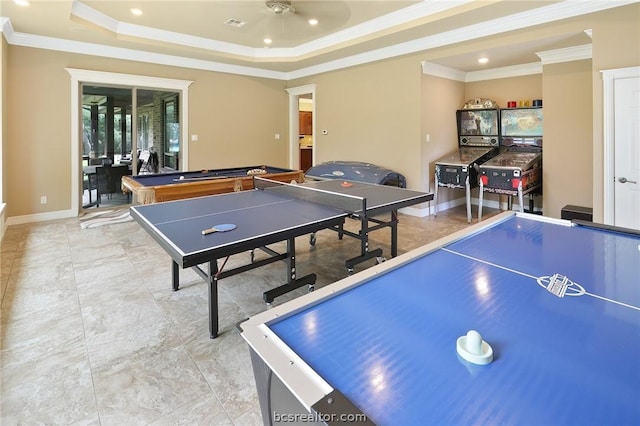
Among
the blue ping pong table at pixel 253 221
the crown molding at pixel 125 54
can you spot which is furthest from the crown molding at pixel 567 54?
the crown molding at pixel 125 54

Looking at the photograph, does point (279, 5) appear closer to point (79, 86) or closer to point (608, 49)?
point (608, 49)

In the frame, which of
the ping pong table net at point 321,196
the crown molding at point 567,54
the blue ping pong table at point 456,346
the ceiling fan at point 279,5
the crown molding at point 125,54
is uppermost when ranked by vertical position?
the crown molding at point 125,54

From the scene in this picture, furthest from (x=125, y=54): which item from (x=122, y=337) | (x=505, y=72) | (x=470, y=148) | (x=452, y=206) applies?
(x=505, y=72)

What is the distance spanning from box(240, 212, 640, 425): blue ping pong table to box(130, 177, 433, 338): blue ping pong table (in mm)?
907

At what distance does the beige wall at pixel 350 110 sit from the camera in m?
4.18

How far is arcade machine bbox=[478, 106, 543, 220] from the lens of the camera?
4957 millimetres

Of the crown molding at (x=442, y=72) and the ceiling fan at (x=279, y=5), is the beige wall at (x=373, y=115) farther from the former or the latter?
the ceiling fan at (x=279, y=5)

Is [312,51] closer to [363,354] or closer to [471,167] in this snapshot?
[471,167]

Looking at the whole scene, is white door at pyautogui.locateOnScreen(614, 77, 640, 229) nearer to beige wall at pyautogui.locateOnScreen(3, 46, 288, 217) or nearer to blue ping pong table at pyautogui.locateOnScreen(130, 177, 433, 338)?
blue ping pong table at pyautogui.locateOnScreen(130, 177, 433, 338)

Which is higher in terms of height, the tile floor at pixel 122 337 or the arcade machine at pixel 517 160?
the arcade machine at pixel 517 160

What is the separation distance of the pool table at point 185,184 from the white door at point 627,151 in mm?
3740

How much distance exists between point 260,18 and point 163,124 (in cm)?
323

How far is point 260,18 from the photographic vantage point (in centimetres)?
485

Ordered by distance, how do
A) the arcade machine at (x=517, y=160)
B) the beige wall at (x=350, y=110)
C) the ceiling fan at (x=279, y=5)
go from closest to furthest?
the ceiling fan at (x=279, y=5) → the beige wall at (x=350, y=110) → the arcade machine at (x=517, y=160)
